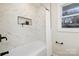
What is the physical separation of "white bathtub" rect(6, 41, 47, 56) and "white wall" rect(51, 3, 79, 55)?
0.47 feet

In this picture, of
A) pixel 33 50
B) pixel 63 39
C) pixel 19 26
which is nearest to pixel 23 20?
pixel 19 26

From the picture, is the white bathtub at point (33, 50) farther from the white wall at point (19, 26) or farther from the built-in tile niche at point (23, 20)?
the built-in tile niche at point (23, 20)

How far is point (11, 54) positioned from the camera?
4.40 feet

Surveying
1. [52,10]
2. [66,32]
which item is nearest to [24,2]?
[52,10]

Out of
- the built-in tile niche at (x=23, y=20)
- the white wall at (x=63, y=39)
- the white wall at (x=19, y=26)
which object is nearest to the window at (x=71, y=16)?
the white wall at (x=63, y=39)

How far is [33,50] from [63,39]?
384 mm

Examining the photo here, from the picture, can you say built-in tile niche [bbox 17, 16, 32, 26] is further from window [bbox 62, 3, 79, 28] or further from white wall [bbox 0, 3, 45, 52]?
window [bbox 62, 3, 79, 28]

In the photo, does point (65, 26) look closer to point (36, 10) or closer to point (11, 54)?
point (36, 10)

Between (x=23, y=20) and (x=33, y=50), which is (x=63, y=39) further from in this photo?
(x=23, y=20)

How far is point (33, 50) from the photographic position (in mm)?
1375

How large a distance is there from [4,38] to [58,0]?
0.78 m

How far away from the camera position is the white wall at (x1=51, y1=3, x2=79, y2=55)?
1334 millimetres

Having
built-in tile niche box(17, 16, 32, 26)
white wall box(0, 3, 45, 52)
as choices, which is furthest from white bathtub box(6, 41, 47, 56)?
built-in tile niche box(17, 16, 32, 26)

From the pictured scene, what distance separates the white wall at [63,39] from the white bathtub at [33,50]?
0.14 m
